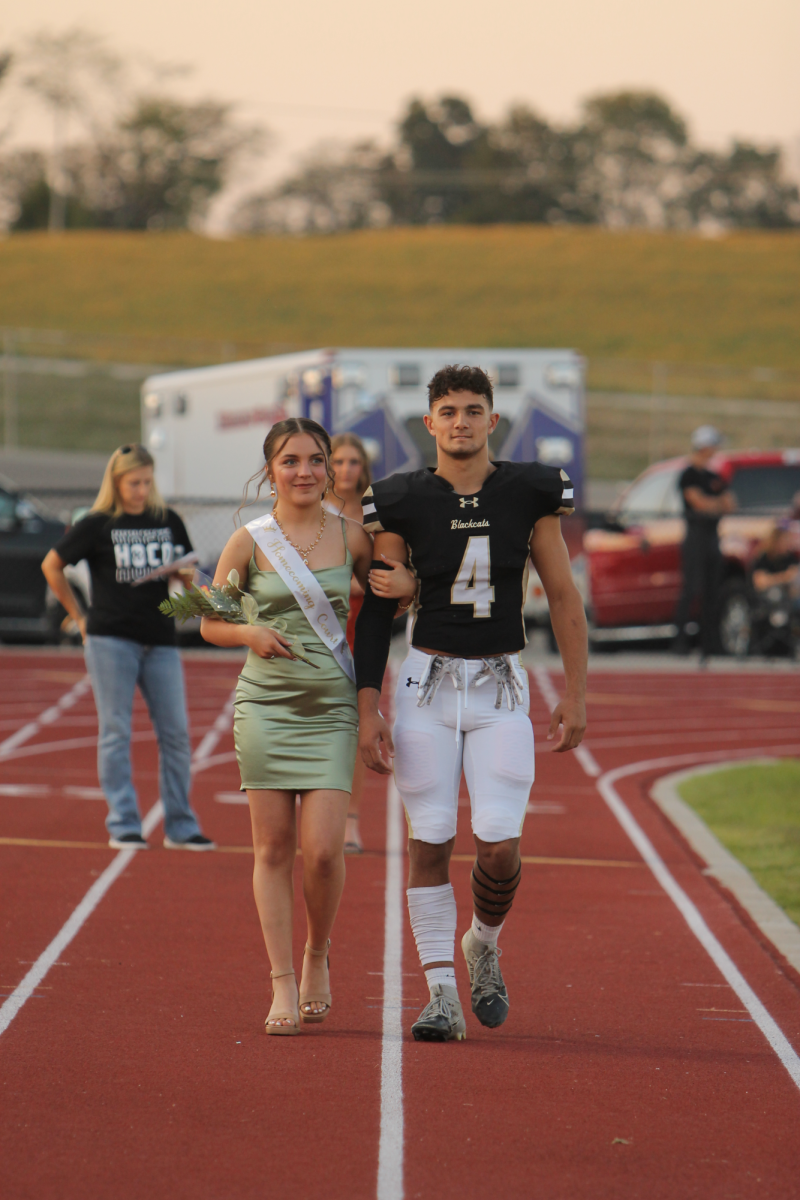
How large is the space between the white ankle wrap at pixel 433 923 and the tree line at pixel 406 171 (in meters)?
79.2

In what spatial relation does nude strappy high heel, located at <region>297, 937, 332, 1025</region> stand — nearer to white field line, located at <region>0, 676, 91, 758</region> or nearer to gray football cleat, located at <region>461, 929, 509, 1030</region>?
gray football cleat, located at <region>461, 929, 509, 1030</region>

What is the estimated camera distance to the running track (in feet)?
13.0

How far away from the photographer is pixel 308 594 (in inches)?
199

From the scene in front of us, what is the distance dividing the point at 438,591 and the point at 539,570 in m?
0.33

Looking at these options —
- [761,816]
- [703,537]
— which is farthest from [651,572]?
[761,816]

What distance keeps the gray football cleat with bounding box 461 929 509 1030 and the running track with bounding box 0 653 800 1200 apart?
104mm

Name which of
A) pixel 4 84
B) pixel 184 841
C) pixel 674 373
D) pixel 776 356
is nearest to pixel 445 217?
pixel 4 84

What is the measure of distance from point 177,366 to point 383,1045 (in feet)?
123

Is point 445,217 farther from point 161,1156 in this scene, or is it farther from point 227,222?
point 161,1156

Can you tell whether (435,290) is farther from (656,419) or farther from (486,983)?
(486,983)

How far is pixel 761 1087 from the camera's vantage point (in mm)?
4734

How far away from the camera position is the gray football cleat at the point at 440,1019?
16.4 ft

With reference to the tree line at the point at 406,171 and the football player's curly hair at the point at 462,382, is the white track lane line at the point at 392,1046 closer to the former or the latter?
the football player's curly hair at the point at 462,382

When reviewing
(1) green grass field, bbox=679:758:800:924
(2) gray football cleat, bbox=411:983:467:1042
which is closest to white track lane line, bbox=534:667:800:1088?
(1) green grass field, bbox=679:758:800:924
